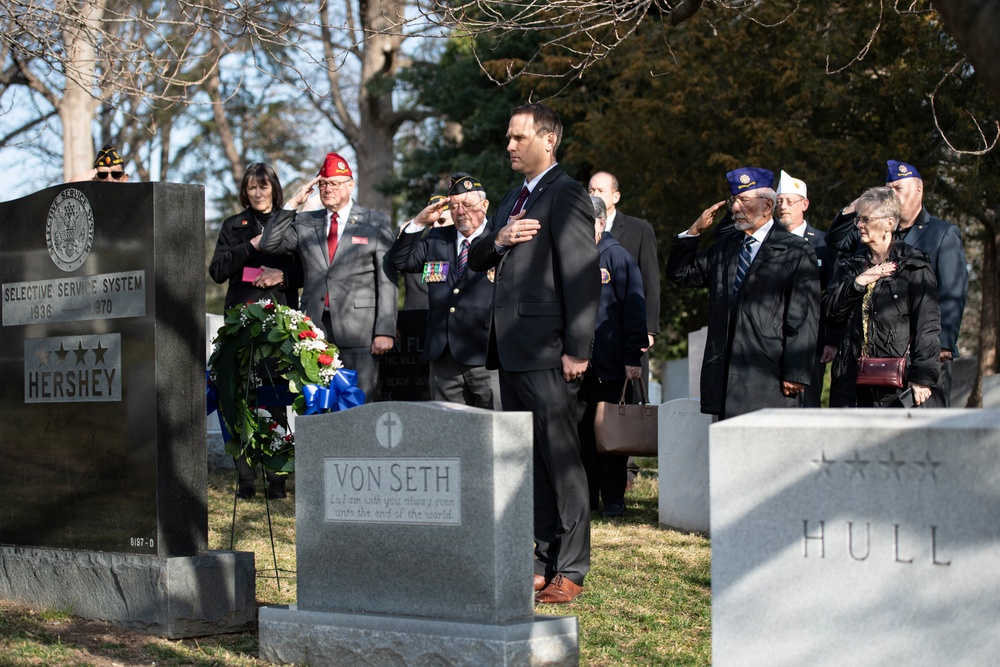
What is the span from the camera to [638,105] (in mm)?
19828

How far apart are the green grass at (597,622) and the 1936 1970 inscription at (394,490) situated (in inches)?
32.0

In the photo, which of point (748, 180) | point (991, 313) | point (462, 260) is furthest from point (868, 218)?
point (991, 313)

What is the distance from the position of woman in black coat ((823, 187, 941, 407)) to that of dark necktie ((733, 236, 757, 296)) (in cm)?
61

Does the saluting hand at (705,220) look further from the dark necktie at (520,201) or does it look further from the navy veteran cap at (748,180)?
the dark necktie at (520,201)

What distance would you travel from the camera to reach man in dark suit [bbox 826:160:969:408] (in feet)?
24.2

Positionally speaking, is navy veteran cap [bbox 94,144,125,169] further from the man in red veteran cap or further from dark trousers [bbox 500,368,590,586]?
dark trousers [bbox 500,368,590,586]

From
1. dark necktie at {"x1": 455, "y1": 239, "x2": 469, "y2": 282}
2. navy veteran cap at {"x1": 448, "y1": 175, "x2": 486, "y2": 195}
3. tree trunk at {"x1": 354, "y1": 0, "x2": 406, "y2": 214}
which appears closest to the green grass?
dark necktie at {"x1": 455, "y1": 239, "x2": 469, "y2": 282}

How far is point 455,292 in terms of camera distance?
320 inches

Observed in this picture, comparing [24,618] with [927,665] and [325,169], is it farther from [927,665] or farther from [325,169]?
[927,665]

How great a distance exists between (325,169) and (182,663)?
4.30m

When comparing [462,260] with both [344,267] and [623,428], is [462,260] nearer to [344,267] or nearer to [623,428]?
[344,267]

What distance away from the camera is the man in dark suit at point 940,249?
24.2 ft

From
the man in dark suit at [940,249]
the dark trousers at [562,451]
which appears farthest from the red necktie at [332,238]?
the man in dark suit at [940,249]

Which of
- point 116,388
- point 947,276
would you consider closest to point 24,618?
point 116,388
